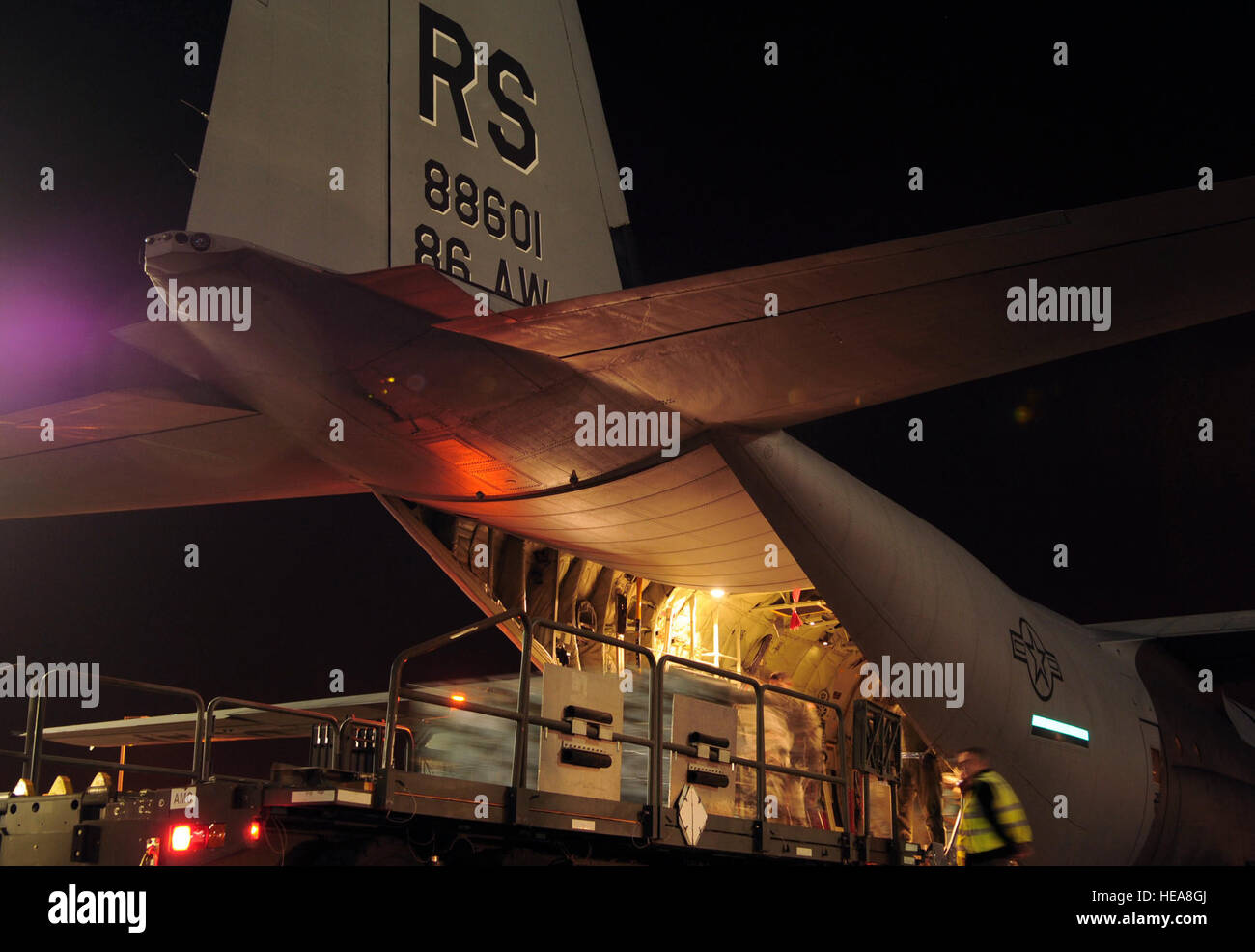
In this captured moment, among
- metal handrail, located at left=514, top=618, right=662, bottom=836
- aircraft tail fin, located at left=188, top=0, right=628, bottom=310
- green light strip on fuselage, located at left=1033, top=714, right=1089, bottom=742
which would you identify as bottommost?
green light strip on fuselage, located at left=1033, top=714, right=1089, bottom=742

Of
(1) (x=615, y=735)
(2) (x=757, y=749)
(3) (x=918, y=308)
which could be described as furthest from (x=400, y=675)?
(3) (x=918, y=308)

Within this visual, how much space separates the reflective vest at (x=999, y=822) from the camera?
6078mm

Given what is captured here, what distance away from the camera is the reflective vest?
19.9 feet

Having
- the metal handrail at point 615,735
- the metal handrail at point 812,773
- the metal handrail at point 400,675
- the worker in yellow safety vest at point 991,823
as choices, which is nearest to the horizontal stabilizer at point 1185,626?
the metal handrail at point 812,773

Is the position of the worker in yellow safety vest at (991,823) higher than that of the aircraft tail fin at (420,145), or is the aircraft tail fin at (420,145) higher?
the aircraft tail fin at (420,145)

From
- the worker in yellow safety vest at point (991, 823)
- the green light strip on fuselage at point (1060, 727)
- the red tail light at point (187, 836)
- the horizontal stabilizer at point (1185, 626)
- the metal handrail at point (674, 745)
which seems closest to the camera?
the red tail light at point (187, 836)

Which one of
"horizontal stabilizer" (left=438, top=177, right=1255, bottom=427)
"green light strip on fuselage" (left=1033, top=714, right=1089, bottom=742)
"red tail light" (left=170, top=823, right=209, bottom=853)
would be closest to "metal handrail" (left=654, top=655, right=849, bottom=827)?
"horizontal stabilizer" (left=438, top=177, right=1255, bottom=427)

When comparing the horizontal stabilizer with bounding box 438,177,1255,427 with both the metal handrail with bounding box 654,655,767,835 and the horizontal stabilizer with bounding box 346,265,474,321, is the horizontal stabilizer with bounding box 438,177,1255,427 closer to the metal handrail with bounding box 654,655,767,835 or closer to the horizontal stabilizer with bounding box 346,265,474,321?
the horizontal stabilizer with bounding box 346,265,474,321

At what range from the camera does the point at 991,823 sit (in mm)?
6145

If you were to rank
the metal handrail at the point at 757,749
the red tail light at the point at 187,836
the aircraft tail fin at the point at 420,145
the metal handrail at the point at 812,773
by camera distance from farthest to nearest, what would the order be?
the aircraft tail fin at the point at 420,145 < the metal handrail at the point at 812,773 < the metal handrail at the point at 757,749 < the red tail light at the point at 187,836

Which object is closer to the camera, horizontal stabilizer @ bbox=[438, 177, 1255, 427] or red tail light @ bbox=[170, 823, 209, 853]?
red tail light @ bbox=[170, 823, 209, 853]

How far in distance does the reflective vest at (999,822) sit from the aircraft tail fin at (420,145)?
5036 millimetres

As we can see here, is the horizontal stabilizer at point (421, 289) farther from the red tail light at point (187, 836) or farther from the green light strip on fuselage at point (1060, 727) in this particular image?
the green light strip on fuselage at point (1060, 727)

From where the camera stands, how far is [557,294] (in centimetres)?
959
